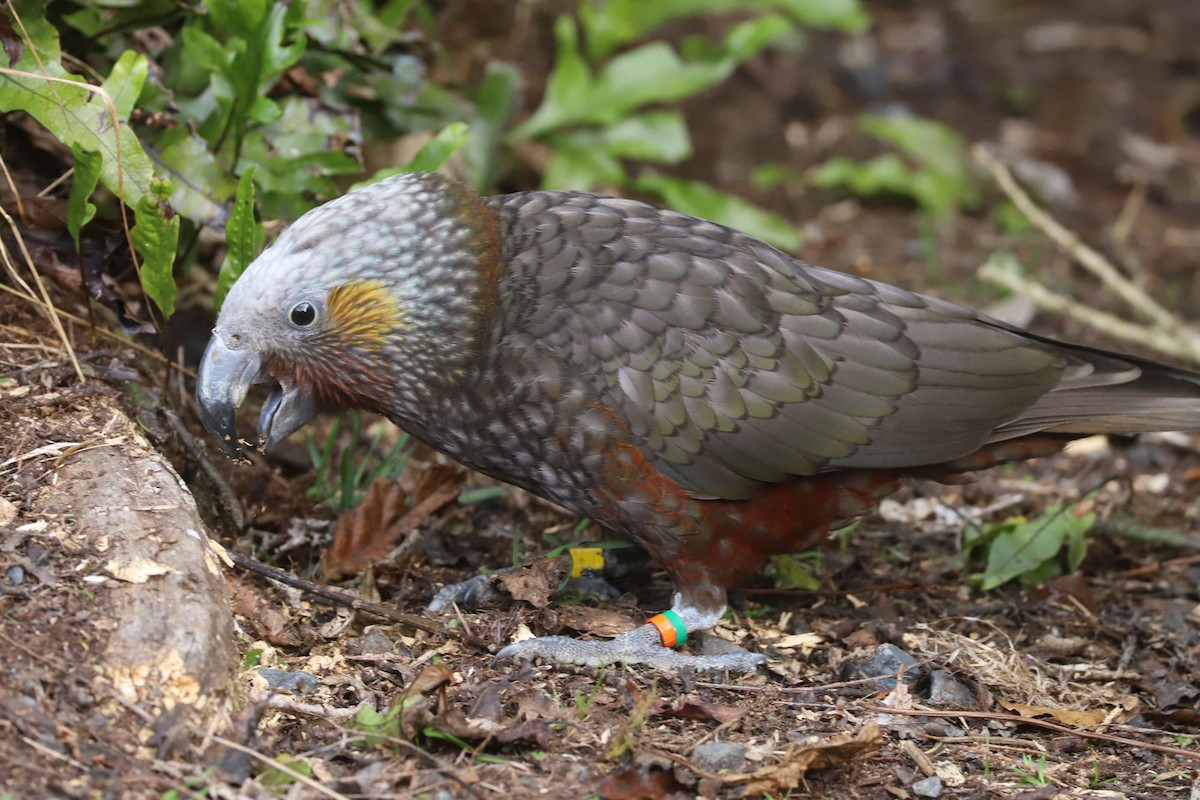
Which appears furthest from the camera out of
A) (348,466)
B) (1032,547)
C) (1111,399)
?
(1032,547)

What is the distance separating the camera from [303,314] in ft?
14.1

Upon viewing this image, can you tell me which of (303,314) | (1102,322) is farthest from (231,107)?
(1102,322)

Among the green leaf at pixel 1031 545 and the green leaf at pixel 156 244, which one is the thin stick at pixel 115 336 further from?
the green leaf at pixel 1031 545

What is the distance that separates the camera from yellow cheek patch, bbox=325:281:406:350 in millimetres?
4320

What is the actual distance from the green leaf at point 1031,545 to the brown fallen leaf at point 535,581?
1.90 meters

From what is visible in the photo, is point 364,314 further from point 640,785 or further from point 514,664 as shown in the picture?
point 640,785

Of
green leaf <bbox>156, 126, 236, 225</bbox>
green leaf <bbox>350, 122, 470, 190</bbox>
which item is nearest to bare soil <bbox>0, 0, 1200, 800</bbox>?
green leaf <bbox>156, 126, 236, 225</bbox>

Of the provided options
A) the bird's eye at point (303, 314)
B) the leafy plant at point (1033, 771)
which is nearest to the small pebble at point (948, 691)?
the leafy plant at point (1033, 771)

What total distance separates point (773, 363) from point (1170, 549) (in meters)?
2.50

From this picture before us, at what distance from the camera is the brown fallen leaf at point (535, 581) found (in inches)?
175

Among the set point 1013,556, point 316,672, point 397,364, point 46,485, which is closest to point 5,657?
point 46,485

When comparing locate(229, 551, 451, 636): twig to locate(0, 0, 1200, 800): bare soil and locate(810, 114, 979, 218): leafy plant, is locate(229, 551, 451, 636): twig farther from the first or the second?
locate(810, 114, 979, 218): leafy plant

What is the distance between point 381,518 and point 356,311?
0.99 meters

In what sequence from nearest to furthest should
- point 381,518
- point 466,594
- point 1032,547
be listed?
point 466,594, point 381,518, point 1032,547
